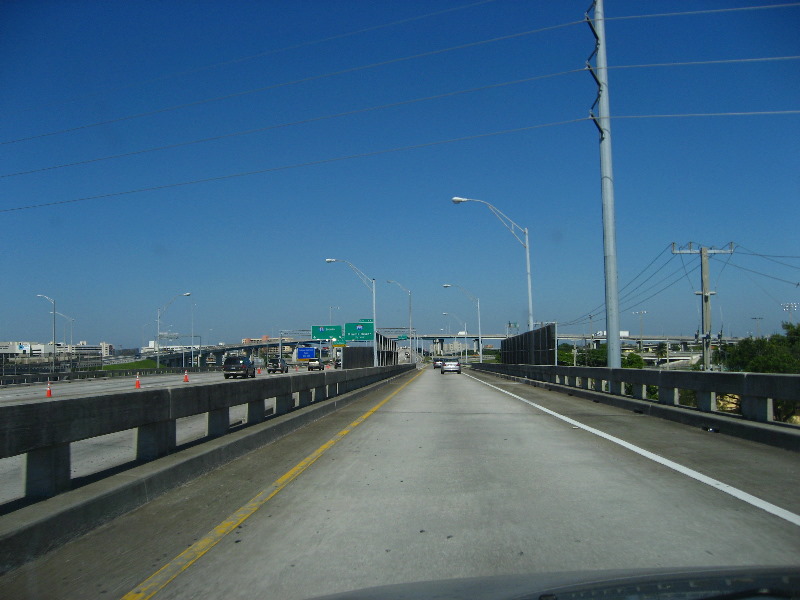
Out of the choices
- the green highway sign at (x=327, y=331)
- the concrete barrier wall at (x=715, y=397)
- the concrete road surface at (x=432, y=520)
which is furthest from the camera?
the green highway sign at (x=327, y=331)

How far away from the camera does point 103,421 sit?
7043mm

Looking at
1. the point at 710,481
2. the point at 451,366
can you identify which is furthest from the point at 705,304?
the point at 710,481

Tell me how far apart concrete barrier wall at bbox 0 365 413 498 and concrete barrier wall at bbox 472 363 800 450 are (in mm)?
8288

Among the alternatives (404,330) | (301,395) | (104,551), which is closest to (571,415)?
(301,395)

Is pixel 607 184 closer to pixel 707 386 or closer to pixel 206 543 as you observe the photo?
pixel 707 386

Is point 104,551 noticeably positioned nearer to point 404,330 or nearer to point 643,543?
point 643,543

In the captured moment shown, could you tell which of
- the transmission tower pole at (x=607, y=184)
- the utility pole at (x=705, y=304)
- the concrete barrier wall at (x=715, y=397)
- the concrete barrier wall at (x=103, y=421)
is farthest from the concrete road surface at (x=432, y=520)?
the utility pole at (x=705, y=304)

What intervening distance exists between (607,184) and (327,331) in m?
67.2

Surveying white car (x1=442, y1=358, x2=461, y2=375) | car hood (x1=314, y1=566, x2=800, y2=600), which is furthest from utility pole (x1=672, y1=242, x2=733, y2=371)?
car hood (x1=314, y1=566, x2=800, y2=600)

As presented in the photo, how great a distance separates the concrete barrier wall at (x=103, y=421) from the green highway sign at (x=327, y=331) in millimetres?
71178

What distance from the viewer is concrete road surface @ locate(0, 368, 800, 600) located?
200 inches

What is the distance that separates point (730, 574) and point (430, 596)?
1576 mm

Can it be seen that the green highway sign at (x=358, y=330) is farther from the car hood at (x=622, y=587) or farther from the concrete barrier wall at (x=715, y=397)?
the car hood at (x=622, y=587)

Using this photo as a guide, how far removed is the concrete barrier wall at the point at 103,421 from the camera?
5.74m
